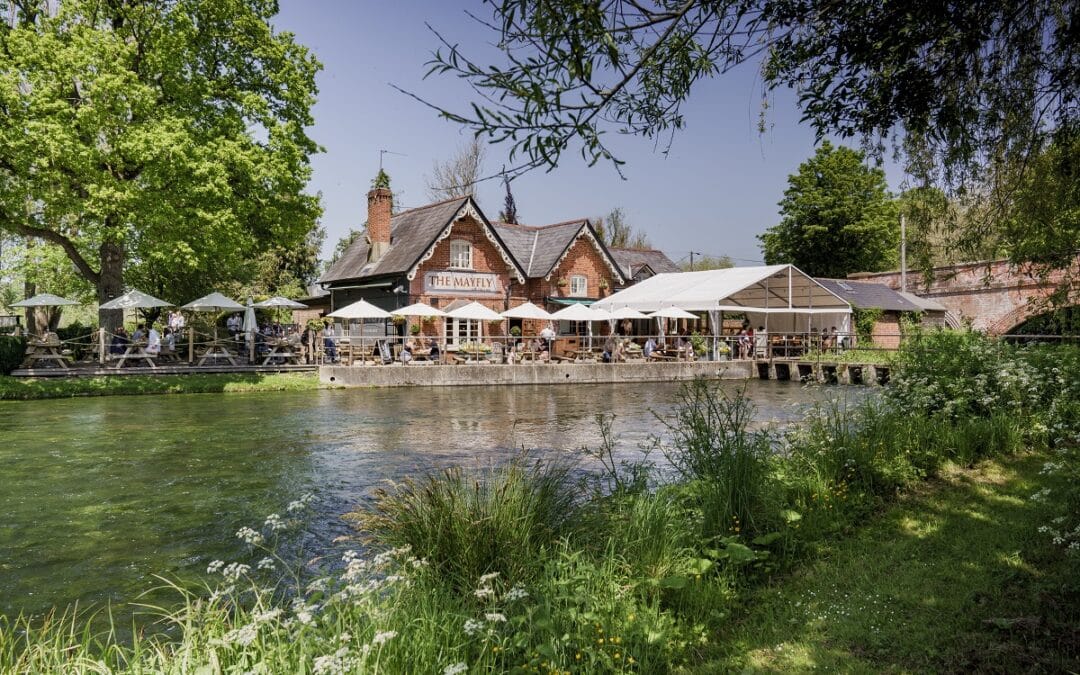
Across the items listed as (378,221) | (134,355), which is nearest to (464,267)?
(378,221)

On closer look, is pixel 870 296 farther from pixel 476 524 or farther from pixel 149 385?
pixel 476 524

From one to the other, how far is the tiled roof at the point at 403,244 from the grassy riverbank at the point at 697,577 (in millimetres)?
25015

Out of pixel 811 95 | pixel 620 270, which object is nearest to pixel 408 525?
pixel 811 95

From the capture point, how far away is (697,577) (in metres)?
4.77

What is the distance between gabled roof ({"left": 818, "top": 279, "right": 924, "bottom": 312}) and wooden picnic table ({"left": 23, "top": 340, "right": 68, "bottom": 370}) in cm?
3363

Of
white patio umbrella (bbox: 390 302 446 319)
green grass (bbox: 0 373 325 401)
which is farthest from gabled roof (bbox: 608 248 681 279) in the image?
green grass (bbox: 0 373 325 401)

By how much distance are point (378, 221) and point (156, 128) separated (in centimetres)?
1543

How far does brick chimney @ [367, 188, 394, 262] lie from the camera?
111 feet

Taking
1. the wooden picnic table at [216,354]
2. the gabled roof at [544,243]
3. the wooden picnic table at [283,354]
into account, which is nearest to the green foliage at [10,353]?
the wooden picnic table at [216,354]

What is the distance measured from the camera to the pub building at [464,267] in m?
31.7

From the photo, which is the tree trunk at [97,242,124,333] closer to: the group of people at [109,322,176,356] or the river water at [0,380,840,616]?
the group of people at [109,322,176,356]

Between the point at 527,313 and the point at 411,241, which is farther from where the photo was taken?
the point at 411,241

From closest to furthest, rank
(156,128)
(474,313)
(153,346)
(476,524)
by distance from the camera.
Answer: (476,524)
(156,128)
(153,346)
(474,313)

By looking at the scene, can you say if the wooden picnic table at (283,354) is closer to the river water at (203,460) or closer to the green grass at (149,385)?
the green grass at (149,385)
